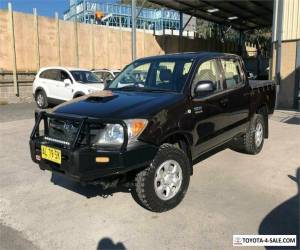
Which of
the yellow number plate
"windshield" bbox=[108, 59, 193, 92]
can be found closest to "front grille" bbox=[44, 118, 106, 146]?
the yellow number plate

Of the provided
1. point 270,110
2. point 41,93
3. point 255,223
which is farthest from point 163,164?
point 41,93

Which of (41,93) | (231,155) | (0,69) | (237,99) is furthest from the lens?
(0,69)

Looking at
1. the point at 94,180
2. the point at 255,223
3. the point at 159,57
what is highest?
the point at 159,57

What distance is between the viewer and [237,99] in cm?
598

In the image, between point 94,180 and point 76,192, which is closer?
point 94,180

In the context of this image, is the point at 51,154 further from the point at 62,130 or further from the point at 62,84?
the point at 62,84

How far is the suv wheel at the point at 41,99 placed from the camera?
14398 millimetres

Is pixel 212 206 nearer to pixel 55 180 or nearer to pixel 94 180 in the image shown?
pixel 94 180

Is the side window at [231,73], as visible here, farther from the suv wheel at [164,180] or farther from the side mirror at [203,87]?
the suv wheel at [164,180]

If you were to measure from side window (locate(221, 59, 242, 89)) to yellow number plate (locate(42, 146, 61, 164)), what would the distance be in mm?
3029

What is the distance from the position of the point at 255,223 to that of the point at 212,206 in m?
0.62

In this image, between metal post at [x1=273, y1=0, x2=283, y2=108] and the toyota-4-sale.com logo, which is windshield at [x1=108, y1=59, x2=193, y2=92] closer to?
the toyota-4-sale.com logo

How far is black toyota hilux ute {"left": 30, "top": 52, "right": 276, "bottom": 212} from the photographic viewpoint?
393cm

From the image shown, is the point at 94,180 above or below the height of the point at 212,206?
above
